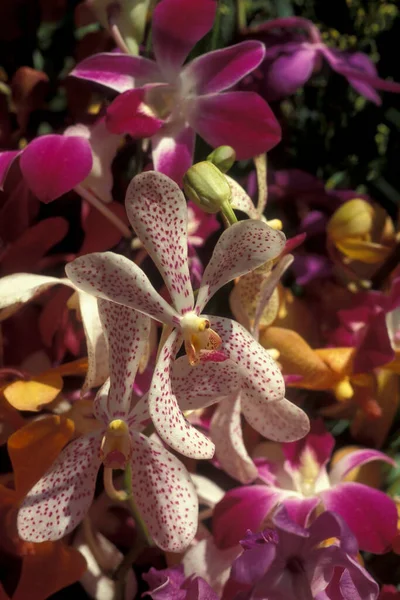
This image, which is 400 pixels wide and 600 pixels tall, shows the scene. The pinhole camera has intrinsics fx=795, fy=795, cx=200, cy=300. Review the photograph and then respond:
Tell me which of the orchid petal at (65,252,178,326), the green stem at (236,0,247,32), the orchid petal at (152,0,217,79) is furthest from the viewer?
the green stem at (236,0,247,32)

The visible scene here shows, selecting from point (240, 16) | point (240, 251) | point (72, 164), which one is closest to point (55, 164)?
point (72, 164)

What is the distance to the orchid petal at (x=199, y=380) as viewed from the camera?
1.13 ft

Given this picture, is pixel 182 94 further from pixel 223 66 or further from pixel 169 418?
pixel 169 418

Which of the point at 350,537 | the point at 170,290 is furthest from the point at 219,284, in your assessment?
the point at 350,537

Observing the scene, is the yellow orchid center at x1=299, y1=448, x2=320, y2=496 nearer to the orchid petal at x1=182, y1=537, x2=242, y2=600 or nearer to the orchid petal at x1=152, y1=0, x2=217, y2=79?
the orchid petal at x1=182, y1=537, x2=242, y2=600

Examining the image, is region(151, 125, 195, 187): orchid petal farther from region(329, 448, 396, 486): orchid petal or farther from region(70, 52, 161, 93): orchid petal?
region(329, 448, 396, 486): orchid petal

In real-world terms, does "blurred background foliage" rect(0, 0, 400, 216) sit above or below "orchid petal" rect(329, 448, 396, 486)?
above

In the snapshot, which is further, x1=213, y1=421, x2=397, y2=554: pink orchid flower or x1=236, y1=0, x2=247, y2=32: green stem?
→ x1=236, y1=0, x2=247, y2=32: green stem

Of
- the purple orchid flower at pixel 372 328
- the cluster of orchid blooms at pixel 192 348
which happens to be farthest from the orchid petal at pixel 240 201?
the purple orchid flower at pixel 372 328

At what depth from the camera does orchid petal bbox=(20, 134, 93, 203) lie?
38cm

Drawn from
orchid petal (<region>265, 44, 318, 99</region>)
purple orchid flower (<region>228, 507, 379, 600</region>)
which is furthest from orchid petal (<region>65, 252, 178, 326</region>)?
orchid petal (<region>265, 44, 318, 99</region>)

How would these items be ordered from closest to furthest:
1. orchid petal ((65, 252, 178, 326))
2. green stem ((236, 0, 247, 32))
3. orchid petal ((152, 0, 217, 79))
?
1. orchid petal ((65, 252, 178, 326))
2. orchid petal ((152, 0, 217, 79))
3. green stem ((236, 0, 247, 32))

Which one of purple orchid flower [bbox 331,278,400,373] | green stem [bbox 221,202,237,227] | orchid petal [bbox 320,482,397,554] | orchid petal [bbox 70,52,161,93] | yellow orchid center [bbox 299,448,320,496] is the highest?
orchid petal [bbox 70,52,161,93]

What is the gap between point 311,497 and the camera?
1.43 ft
